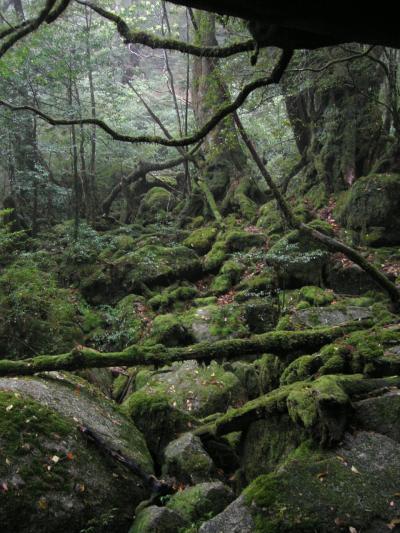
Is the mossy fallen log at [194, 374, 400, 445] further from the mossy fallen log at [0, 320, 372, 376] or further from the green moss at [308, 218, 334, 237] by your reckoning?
the green moss at [308, 218, 334, 237]

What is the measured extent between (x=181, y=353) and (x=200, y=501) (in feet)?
7.42

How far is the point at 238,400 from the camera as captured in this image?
7805mm

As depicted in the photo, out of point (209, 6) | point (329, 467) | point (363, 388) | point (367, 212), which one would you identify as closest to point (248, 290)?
point (367, 212)

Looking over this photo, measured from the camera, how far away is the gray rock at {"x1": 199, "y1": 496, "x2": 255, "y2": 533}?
153 inches

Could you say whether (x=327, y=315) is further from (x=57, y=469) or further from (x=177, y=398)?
(x=57, y=469)

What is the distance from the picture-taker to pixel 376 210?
12.1 meters

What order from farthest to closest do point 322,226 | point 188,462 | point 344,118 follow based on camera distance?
point 344,118 → point 322,226 → point 188,462

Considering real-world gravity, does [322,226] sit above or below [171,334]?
above

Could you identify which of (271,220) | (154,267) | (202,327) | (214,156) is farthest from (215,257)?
(214,156)

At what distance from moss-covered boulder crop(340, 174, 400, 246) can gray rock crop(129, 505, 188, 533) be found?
30.8ft

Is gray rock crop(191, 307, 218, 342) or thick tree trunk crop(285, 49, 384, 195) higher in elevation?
thick tree trunk crop(285, 49, 384, 195)

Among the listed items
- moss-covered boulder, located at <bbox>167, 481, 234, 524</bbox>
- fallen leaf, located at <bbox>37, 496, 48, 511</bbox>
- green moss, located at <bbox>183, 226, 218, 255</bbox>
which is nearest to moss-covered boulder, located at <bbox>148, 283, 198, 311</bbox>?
green moss, located at <bbox>183, 226, 218, 255</bbox>

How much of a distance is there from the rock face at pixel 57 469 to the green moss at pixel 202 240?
1006 centimetres

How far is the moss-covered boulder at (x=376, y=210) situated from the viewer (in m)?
12.0
